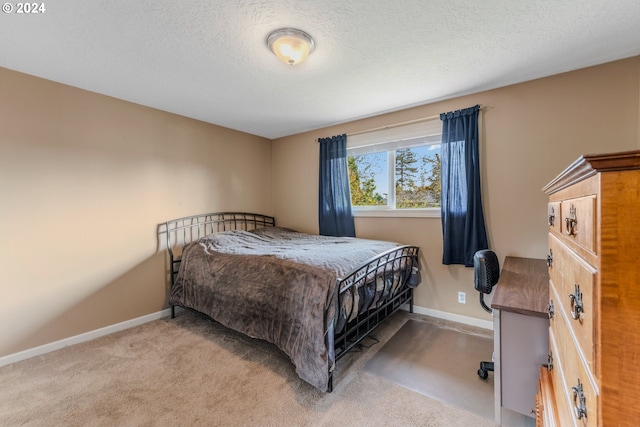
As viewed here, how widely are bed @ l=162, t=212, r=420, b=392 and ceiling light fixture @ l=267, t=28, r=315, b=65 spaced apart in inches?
60.0

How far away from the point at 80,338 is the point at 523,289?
12.2 feet

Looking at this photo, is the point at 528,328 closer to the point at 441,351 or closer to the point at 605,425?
the point at 605,425

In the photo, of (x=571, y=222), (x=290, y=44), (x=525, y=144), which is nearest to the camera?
(x=571, y=222)

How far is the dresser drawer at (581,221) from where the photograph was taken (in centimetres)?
59

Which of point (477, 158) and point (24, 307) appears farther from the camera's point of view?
point (477, 158)

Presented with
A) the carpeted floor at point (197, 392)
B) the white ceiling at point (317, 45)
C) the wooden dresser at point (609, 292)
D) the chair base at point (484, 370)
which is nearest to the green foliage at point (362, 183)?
the white ceiling at point (317, 45)

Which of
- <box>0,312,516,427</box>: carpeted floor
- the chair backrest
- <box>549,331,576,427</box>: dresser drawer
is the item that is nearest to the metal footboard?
<box>0,312,516,427</box>: carpeted floor

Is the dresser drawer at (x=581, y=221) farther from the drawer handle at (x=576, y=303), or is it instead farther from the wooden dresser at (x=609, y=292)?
the drawer handle at (x=576, y=303)

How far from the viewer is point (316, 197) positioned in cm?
407

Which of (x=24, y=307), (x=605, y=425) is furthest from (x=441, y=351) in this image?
Result: (x=24, y=307)

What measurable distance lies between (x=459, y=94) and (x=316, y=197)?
222 cm

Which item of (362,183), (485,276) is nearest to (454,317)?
(485,276)

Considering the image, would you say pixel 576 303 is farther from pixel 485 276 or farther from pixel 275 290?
pixel 275 290

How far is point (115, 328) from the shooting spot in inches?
109
